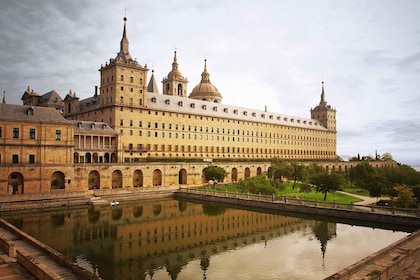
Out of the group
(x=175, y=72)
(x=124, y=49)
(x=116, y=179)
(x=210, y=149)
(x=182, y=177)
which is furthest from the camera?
(x=175, y=72)

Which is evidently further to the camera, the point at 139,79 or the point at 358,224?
the point at 139,79

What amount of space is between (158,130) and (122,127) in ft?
25.6

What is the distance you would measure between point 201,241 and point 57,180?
2659 centimetres

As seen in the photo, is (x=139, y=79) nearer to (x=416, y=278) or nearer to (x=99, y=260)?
(x=99, y=260)

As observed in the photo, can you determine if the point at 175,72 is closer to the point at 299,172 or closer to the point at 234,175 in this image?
the point at 234,175

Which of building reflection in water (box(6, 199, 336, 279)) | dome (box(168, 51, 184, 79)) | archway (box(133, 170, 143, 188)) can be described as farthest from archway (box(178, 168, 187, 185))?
dome (box(168, 51, 184, 79))

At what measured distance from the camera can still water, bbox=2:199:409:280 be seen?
2069 cm

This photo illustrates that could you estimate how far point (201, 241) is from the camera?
2764 cm

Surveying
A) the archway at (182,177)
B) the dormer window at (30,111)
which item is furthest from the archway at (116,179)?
the dormer window at (30,111)

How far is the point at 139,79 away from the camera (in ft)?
216

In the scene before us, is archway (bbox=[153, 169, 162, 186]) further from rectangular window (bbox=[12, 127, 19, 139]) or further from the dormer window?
rectangular window (bbox=[12, 127, 19, 139])

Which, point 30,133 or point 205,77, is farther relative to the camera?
point 205,77

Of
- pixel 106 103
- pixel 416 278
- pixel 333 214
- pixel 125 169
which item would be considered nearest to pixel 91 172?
pixel 125 169

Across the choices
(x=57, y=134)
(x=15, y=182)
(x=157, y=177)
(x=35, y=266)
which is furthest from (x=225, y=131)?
(x=35, y=266)
